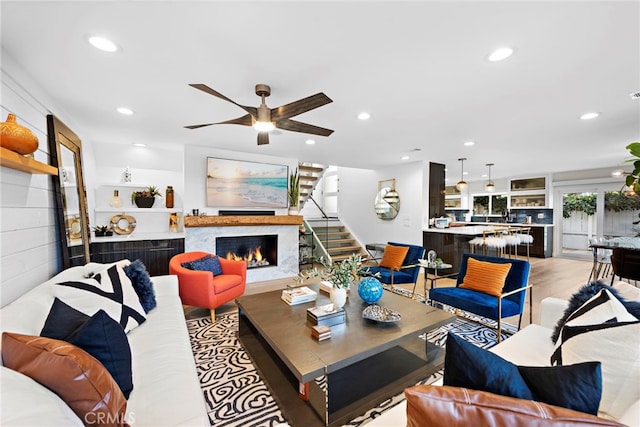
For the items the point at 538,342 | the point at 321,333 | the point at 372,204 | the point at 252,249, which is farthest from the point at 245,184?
the point at 538,342

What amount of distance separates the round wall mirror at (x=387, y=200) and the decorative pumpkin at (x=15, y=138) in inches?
232

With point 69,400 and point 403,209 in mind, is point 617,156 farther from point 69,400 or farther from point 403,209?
point 69,400

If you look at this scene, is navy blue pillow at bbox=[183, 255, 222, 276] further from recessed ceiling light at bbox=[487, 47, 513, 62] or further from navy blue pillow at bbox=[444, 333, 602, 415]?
recessed ceiling light at bbox=[487, 47, 513, 62]

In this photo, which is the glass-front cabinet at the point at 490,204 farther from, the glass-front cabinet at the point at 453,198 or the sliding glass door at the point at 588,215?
the sliding glass door at the point at 588,215

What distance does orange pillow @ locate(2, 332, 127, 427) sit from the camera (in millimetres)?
915

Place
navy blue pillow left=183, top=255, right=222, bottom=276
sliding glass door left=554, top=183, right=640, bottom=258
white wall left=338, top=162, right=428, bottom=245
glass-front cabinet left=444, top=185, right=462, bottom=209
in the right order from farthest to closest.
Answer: glass-front cabinet left=444, top=185, right=462, bottom=209 → sliding glass door left=554, top=183, right=640, bottom=258 → white wall left=338, top=162, right=428, bottom=245 → navy blue pillow left=183, top=255, right=222, bottom=276

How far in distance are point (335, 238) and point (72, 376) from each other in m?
6.52

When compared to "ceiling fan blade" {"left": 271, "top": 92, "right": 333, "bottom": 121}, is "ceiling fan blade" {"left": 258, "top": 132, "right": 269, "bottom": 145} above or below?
below

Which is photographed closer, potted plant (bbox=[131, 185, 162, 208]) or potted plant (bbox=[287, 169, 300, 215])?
potted plant (bbox=[131, 185, 162, 208])

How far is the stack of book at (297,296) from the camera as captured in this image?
7.86 ft

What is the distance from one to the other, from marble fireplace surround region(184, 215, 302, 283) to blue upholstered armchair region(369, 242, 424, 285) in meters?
1.97

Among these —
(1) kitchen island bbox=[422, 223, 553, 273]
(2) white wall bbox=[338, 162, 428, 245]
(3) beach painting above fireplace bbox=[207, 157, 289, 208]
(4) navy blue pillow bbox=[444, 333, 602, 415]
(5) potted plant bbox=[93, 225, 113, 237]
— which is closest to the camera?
(4) navy blue pillow bbox=[444, 333, 602, 415]

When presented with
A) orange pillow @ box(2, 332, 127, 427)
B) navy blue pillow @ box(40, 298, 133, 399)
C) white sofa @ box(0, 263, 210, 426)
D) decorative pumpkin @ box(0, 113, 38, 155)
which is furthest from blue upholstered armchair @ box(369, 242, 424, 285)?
decorative pumpkin @ box(0, 113, 38, 155)

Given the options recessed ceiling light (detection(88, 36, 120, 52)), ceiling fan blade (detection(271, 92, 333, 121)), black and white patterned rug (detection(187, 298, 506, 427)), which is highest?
recessed ceiling light (detection(88, 36, 120, 52))
